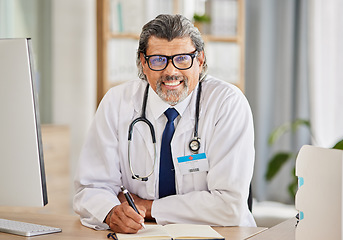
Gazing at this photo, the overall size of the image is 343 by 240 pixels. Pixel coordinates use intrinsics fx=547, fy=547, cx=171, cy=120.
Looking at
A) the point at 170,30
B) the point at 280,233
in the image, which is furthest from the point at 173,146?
the point at 280,233

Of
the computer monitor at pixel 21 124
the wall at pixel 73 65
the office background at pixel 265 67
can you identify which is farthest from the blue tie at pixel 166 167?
the wall at pixel 73 65

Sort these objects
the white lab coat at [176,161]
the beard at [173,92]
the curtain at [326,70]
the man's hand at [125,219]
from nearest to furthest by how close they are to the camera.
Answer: the man's hand at [125,219] < the white lab coat at [176,161] < the beard at [173,92] < the curtain at [326,70]

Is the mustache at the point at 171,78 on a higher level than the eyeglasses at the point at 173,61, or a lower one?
lower

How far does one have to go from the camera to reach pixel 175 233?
1.65 meters

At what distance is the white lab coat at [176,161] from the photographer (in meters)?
1.96

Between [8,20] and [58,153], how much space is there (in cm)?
120

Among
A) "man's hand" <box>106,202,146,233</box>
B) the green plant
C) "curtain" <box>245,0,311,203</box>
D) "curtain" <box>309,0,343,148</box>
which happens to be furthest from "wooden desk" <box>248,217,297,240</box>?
"curtain" <box>245,0,311,203</box>

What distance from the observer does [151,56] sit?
6.73 ft

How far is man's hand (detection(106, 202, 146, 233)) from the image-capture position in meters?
1.68

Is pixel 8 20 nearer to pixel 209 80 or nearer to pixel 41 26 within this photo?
pixel 41 26

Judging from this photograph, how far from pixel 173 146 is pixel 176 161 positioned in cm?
6

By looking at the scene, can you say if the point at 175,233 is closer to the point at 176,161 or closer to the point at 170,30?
the point at 176,161

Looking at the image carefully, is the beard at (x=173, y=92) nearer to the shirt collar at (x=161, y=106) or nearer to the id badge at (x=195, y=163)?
the shirt collar at (x=161, y=106)

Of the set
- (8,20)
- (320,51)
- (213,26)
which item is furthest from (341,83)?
(8,20)
